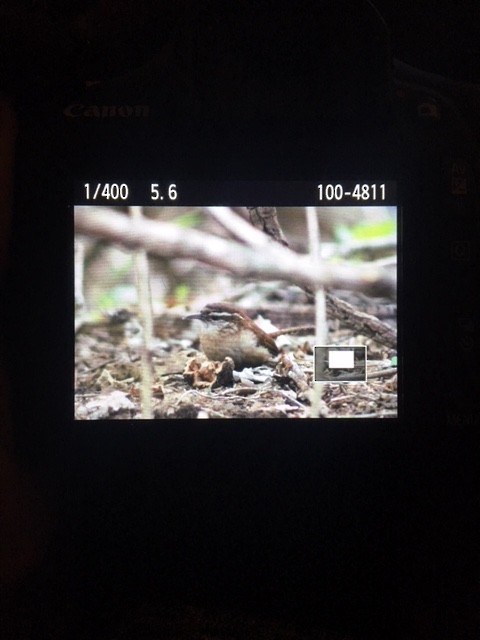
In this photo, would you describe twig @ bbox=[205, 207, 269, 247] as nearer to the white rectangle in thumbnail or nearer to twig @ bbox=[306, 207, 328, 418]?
twig @ bbox=[306, 207, 328, 418]

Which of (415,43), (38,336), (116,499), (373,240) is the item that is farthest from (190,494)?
(415,43)

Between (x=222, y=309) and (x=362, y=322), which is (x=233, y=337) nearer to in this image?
(x=222, y=309)

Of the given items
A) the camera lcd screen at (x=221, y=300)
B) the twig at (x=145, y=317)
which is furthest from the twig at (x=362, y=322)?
the twig at (x=145, y=317)

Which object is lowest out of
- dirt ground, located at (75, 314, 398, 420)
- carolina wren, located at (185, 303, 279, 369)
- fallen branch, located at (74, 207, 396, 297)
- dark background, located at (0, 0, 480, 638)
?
dark background, located at (0, 0, 480, 638)

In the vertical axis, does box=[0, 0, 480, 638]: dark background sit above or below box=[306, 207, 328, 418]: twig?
below

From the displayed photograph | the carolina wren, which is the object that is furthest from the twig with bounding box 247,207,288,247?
the carolina wren

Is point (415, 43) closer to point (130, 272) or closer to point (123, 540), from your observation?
point (130, 272)

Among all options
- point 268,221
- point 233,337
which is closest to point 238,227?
point 268,221
